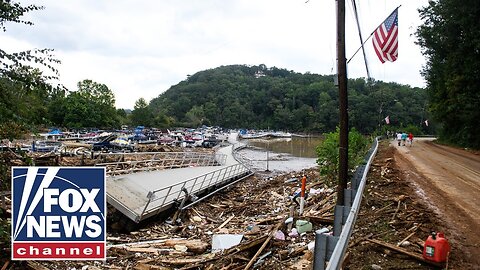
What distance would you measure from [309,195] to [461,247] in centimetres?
982

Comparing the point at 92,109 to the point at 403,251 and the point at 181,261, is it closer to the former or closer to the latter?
the point at 181,261

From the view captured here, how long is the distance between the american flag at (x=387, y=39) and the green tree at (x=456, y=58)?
62.9ft

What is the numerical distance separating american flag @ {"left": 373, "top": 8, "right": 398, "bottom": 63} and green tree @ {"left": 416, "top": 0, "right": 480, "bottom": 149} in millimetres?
19186

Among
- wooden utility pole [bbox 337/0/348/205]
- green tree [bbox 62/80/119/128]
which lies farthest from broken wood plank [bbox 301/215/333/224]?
green tree [bbox 62/80/119/128]

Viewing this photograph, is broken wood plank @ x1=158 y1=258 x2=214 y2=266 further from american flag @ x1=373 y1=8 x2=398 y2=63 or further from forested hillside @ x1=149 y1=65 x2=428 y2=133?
forested hillside @ x1=149 y1=65 x2=428 y2=133

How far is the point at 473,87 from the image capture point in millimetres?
29938

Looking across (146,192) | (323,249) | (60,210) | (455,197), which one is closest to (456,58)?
(455,197)

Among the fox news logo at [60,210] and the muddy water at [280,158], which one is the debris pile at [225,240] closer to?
the fox news logo at [60,210]

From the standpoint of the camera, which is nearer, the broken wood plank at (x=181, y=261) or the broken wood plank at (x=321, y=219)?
the broken wood plank at (x=181, y=261)

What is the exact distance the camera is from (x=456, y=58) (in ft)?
103

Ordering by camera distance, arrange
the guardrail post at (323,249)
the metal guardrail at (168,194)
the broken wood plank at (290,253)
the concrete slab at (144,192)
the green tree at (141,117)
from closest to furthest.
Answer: the guardrail post at (323,249), the broken wood plank at (290,253), the concrete slab at (144,192), the metal guardrail at (168,194), the green tree at (141,117)

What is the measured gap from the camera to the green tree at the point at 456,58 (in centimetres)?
2869

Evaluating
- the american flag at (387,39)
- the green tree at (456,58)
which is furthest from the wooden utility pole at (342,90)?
the green tree at (456,58)

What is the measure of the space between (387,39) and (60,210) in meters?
10.9
